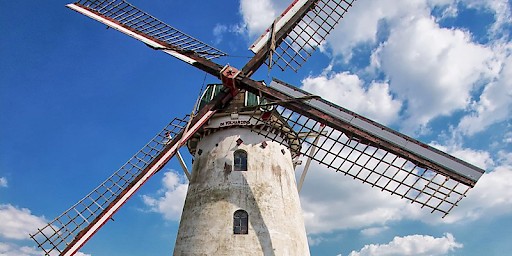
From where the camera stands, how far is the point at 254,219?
11484 mm

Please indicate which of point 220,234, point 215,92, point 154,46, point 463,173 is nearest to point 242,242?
point 220,234

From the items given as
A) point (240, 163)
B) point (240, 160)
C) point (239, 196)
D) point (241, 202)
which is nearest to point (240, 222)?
point (241, 202)

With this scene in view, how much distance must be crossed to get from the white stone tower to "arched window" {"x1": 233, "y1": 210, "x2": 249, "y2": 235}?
0.02 meters

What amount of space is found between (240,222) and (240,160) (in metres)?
1.90

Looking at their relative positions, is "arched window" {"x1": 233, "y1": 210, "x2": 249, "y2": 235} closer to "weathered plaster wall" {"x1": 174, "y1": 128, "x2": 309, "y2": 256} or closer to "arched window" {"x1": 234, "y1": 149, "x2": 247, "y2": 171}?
"weathered plaster wall" {"x1": 174, "y1": 128, "x2": 309, "y2": 256}

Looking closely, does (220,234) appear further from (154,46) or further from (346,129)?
(154,46)

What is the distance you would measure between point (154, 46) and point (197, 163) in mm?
3999

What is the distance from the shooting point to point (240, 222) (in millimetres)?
11500

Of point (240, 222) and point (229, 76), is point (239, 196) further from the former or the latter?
point (229, 76)

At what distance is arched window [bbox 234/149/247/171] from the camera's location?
12375mm

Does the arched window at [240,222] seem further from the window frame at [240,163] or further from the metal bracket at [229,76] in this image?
the metal bracket at [229,76]

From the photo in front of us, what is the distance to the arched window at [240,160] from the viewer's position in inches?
487

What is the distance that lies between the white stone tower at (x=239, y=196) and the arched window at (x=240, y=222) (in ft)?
0.05

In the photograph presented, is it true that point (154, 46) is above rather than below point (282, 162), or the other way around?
above
